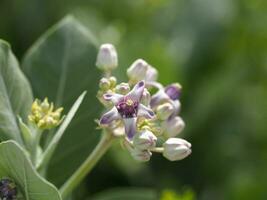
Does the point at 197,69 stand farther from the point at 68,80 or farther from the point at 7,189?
the point at 7,189

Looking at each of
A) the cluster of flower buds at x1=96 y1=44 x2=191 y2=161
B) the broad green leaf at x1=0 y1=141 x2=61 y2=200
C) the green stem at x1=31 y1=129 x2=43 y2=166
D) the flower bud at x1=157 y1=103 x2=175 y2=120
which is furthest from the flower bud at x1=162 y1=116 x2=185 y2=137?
the broad green leaf at x1=0 y1=141 x2=61 y2=200

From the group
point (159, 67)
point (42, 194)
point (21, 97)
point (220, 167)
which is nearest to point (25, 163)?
point (42, 194)

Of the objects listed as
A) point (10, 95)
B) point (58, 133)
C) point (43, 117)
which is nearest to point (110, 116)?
point (58, 133)

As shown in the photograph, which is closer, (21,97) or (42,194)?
(42,194)

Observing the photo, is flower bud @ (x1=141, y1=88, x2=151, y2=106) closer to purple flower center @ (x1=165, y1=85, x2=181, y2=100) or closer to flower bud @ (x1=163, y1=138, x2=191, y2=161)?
flower bud @ (x1=163, y1=138, x2=191, y2=161)

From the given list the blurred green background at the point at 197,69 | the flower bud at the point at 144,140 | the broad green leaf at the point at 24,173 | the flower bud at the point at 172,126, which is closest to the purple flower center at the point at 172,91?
the flower bud at the point at 172,126

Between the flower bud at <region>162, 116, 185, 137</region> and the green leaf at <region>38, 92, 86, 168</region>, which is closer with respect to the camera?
the green leaf at <region>38, 92, 86, 168</region>

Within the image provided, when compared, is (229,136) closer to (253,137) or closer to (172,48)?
(253,137)
